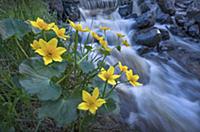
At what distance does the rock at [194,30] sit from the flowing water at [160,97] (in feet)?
5.27

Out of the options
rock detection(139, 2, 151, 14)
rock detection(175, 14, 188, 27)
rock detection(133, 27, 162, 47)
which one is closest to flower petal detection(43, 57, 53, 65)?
rock detection(133, 27, 162, 47)

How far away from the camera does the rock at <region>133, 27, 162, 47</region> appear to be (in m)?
5.20

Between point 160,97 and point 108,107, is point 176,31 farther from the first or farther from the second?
point 108,107

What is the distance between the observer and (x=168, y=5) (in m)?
7.15

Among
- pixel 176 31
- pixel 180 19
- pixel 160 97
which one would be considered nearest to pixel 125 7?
pixel 180 19

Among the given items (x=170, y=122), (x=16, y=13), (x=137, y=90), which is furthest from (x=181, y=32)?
(x=16, y=13)

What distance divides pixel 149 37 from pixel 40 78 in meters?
4.29

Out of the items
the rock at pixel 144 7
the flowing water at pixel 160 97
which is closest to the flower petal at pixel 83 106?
the flowing water at pixel 160 97

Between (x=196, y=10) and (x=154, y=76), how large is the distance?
9.92 feet

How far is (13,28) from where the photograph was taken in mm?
1354

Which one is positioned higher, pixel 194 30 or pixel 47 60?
pixel 47 60

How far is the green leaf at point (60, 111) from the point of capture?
1.11m

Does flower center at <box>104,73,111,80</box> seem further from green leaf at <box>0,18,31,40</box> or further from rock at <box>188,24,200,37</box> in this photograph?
rock at <box>188,24,200,37</box>

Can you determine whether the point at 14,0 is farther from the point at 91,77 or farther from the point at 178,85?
the point at 178,85
